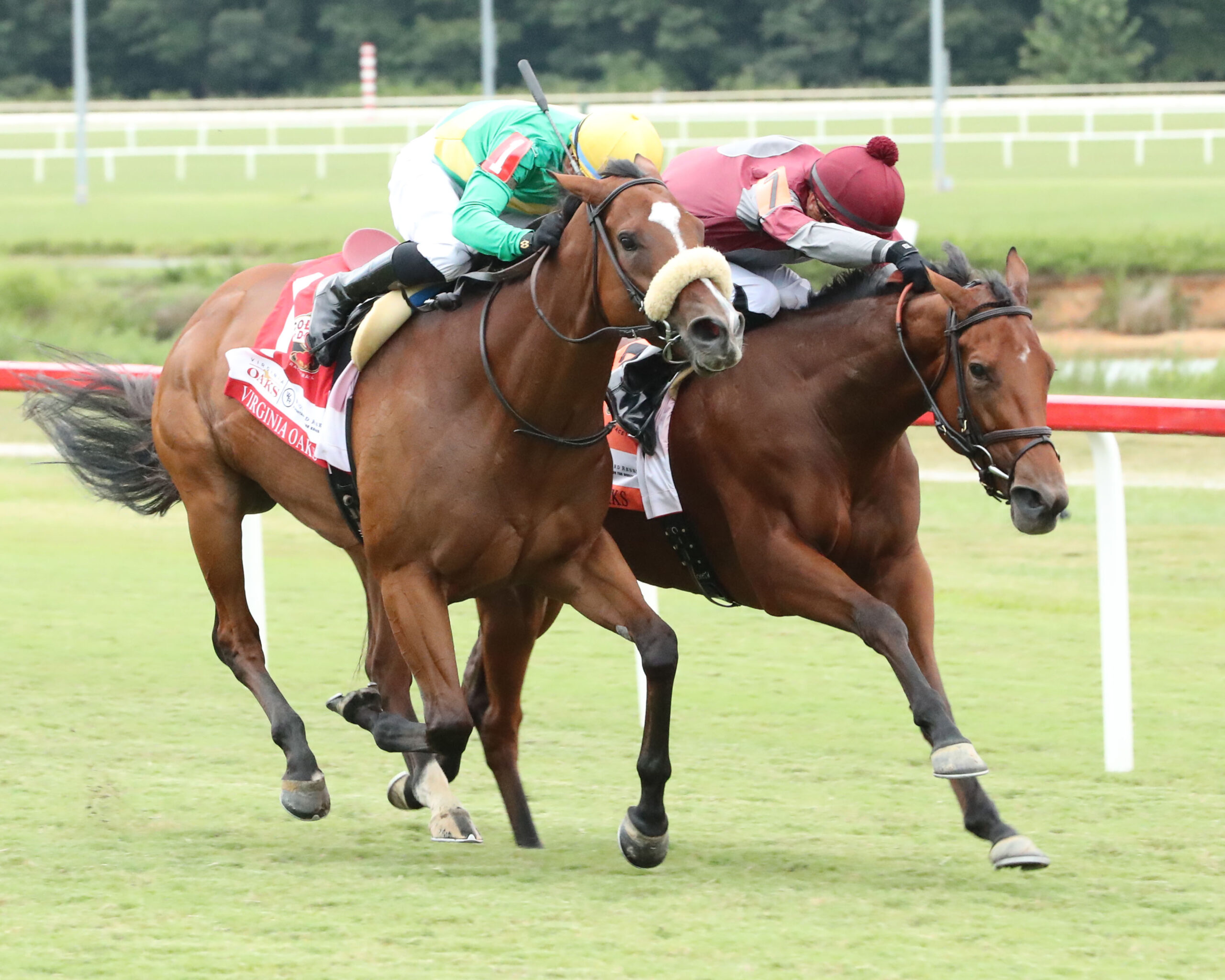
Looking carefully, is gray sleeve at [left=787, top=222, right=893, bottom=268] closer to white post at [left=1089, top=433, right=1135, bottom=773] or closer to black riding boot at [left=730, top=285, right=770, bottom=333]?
black riding boot at [left=730, top=285, right=770, bottom=333]

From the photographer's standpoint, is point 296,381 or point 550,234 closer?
point 550,234

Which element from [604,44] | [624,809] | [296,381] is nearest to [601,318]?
[296,381]

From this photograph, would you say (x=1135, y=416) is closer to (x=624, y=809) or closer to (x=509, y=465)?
(x=624, y=809)

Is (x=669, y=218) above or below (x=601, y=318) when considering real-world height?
above

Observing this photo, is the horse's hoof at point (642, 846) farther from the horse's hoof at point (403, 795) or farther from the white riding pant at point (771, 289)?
the white riding pant at point (771, 289)

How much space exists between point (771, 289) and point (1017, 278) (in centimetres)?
67

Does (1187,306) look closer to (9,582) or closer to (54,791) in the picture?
(9,582)

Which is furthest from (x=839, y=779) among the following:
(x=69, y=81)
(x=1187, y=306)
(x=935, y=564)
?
(x=69, y=81)

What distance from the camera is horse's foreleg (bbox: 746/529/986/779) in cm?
390

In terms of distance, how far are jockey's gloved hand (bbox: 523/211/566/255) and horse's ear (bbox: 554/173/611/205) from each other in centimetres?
16

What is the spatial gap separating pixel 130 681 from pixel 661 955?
3357mm

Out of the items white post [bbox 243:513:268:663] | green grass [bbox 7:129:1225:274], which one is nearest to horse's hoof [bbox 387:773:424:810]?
white post [bbox 243:513:268:663]

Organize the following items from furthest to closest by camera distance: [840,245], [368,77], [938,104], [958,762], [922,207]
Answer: [368,77]
[938,104]
[922,207]
[840,245]
[958,762]

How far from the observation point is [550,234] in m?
4.05
